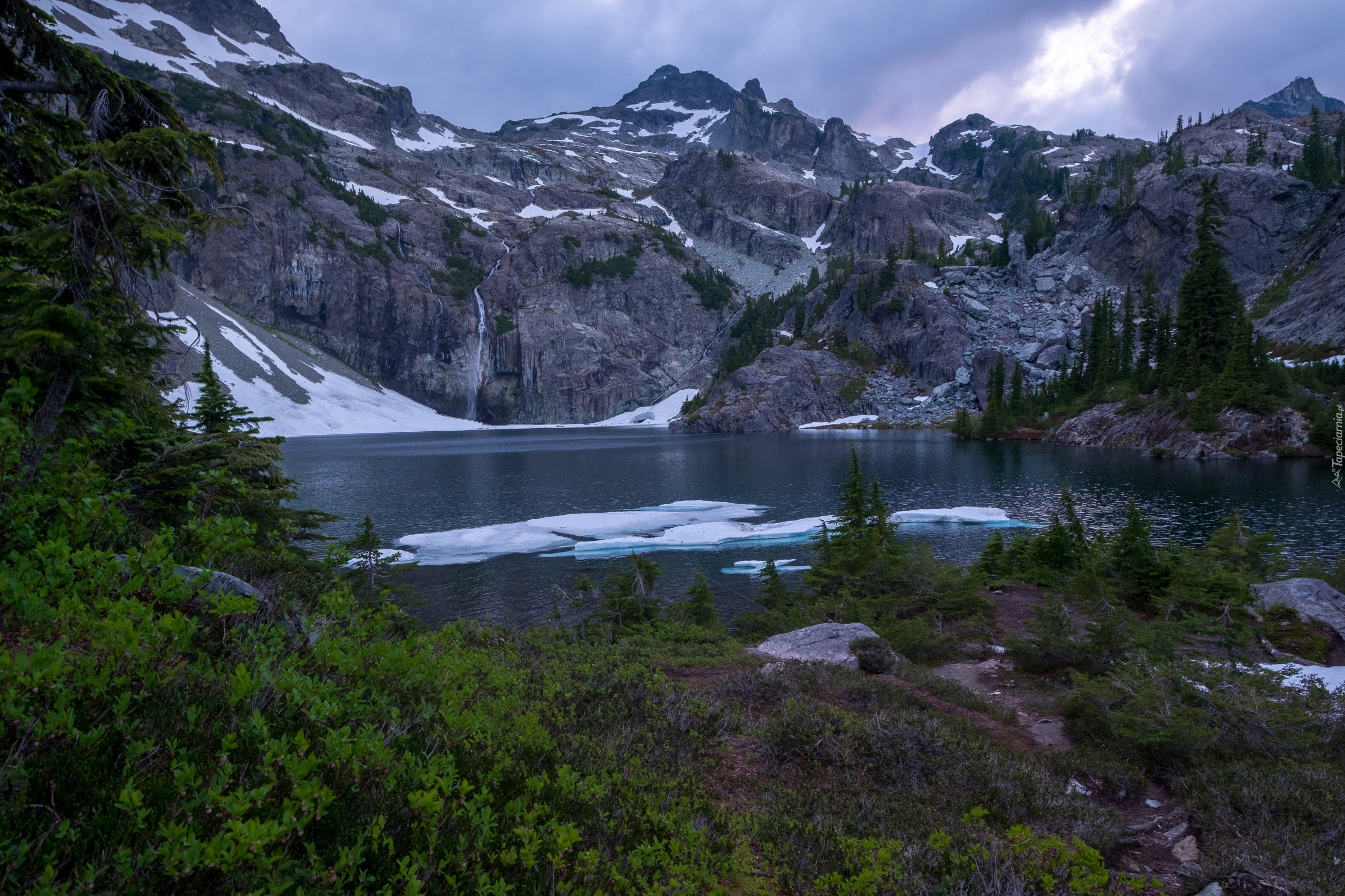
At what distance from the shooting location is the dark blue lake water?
29.7 m

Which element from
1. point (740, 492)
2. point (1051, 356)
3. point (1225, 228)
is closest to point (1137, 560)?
point (740, 492)

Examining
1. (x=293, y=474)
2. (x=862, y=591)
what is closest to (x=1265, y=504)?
(x=862, y=591)

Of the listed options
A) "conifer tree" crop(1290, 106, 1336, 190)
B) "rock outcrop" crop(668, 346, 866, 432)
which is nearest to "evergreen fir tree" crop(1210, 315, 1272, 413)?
"rock outcrop" crop(668, 346, 866, 432)

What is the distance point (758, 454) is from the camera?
273 ft

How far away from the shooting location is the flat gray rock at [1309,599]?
15398 mm

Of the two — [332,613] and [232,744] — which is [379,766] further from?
[332,613]

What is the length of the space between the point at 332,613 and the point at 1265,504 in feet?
171

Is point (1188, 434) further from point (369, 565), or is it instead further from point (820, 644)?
point (369, 565)

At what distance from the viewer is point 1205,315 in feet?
246

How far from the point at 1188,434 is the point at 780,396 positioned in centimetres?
8358

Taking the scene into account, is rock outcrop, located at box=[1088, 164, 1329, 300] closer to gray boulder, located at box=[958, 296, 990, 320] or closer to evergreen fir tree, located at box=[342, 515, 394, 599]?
gray boulder, located at box=[958, 296, 990, 320]

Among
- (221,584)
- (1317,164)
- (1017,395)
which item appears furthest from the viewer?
(1317,164)

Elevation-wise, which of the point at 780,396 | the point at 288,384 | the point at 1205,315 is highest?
the point at 288,384

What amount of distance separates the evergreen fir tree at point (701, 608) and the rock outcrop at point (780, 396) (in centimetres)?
11946
